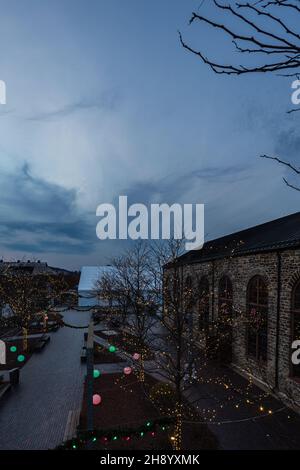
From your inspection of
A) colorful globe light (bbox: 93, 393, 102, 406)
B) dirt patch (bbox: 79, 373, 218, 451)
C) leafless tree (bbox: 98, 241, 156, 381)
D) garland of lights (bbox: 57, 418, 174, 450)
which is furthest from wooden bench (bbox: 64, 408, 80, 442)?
leafless tree (bbox: 98, 241, 156, 381)

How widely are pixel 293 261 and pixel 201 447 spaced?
699 cm

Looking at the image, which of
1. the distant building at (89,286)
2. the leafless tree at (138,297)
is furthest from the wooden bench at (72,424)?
the distant building at (89,286)

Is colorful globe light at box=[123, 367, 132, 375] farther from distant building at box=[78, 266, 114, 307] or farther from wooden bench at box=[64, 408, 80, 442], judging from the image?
distant building at box=[78, 266, 114, 307]

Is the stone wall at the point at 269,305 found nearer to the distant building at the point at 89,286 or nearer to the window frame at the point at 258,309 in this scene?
the window frame at the point at 258,309

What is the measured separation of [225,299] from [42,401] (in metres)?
10.4

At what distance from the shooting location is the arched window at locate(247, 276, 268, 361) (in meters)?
13.7

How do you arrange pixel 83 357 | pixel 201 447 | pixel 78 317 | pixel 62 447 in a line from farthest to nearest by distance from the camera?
pixel 78 317 < pixel 83 357 < pixel 201 447 < pixel 62 447

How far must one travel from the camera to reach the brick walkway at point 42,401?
965 centimetres

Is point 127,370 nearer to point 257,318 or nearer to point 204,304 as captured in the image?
point 257,318

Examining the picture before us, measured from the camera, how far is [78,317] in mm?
39281

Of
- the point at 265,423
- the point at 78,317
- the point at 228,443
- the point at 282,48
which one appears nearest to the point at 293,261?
the point at 265,423

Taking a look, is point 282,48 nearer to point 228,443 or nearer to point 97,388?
point 228,443

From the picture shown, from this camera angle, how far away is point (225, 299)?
17.5 metres

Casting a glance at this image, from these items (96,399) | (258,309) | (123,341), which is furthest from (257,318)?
(123,341)
